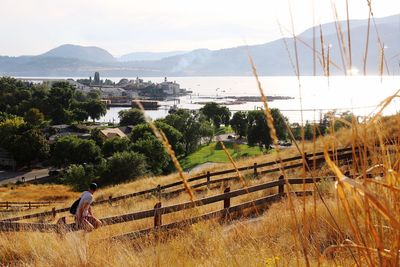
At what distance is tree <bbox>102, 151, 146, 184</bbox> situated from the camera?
136ft

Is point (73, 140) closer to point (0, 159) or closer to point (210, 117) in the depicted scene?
point (0, 159)

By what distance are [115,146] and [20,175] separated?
37.6ft

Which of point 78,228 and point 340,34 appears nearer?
point 340,34

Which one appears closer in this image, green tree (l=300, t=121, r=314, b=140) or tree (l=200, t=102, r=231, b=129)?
green tree (l=300, t=121, r=314, b=140)

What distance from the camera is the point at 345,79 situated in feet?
5.94

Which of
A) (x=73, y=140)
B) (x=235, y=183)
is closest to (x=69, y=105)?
(x=73, y=140)

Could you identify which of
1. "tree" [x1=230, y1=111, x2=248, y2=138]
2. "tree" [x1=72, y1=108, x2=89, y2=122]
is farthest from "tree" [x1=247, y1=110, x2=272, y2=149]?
"tree" [x1=72, y1=108, x2=89, y2=122]

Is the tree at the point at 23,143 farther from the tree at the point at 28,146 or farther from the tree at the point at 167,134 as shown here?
the tree at the point at 167,134

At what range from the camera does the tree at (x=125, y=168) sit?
41.5 m

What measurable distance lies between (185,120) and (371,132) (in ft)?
212

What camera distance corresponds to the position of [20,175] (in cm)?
5306

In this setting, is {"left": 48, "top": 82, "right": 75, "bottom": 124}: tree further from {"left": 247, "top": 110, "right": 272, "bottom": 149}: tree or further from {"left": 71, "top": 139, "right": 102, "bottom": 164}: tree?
{"left": 247, "top": 110, "right": 272, "bottom": 149}: tree

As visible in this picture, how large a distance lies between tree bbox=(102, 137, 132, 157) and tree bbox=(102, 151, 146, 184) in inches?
326

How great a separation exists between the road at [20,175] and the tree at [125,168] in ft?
41.4
